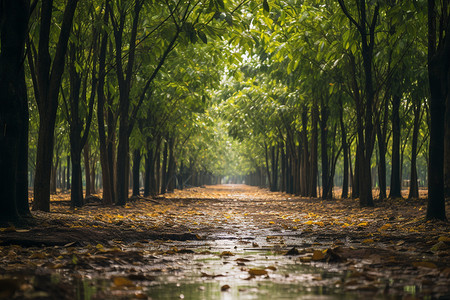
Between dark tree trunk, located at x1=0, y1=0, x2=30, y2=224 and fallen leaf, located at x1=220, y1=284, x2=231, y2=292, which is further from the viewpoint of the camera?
dark tree trunk, located at x1=0, y1=0, x2=30, y2=224

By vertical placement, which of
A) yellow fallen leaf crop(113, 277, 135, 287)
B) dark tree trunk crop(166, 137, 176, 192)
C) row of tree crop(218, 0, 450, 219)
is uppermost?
row of tree crop(218, 0, 450, 219)

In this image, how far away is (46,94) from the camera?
383 inches

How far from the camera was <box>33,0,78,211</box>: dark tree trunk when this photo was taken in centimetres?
931

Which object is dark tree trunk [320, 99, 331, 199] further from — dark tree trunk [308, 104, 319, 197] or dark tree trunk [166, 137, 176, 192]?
dark tree trunk [166, 137, 176, 192]

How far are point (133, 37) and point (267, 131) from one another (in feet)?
48.1

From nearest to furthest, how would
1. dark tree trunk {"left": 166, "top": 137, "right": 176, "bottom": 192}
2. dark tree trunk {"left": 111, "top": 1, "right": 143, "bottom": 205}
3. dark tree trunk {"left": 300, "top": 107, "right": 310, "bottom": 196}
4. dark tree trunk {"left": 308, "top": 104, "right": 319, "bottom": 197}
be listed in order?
1. dark tree trunk {"left": 111, "top": 1, "right": 143, "bottom": 205}
2. dark tree trunk {"left": 308, "top": 104, "right": 319, "bottom": 197}
3. dark tree trunk {"left": 300, "top": 107, "right": 310, "bottom": 196}
4. dark tree trunk {"left": 166, "top": 137, "right": 176, "bottom": 192}

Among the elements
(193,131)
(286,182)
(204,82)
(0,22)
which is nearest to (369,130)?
(204,82)

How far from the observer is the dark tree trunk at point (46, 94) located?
9.31 m

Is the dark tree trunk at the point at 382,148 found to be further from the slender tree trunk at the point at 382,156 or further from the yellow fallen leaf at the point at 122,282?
the yellow fallen leaf at the point at 122,282

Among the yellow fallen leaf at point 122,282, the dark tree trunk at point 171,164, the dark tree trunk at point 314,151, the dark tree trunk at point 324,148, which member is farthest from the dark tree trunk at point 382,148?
the dark tree trunk at point 171,164

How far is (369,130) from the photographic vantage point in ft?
45.0

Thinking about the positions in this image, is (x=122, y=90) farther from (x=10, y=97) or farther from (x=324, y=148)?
(x=324, y=148)

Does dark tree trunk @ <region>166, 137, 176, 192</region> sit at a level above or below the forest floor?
above

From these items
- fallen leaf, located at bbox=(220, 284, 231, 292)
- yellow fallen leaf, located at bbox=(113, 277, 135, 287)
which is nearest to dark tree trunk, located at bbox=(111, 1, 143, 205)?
yellow fallen leaf, located at bbox=(113, 277, 135, 287)
